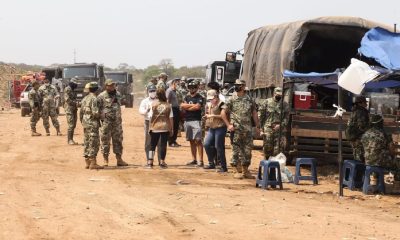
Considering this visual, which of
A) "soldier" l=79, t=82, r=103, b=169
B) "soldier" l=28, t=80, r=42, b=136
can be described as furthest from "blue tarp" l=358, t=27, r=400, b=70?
"soldier" l=28, t=80, r=42, b=136

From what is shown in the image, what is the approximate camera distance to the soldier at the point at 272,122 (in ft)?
48.6

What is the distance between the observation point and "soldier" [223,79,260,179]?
512 inches

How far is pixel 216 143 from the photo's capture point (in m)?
13.7

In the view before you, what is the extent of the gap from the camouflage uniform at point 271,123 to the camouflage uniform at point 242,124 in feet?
5.89

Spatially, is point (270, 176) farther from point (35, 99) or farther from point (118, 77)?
point (118, 77)

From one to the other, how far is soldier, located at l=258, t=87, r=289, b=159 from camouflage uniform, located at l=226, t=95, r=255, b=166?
1.78 meters

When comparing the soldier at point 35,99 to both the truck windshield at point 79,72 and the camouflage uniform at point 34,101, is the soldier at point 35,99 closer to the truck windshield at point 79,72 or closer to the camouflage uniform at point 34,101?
the camouflage uniform at point 34,101

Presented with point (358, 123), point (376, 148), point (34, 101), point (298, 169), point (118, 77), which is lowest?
point (298, 169)

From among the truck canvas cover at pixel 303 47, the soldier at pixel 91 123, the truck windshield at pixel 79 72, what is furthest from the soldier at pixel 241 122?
the truck windshield at pixel 79 72

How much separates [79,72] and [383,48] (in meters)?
26.1

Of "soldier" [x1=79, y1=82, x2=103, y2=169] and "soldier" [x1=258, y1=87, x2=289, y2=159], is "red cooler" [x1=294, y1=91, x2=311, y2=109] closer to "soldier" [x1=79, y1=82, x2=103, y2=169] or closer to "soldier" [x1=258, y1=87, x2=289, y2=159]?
"soldier" [x1=258, y1=87, x2=289, y2=159]

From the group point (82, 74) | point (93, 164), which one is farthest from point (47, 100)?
point (82, 74)

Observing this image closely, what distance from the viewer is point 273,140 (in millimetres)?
14883

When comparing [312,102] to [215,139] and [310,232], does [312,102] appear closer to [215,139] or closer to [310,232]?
[215,139]
